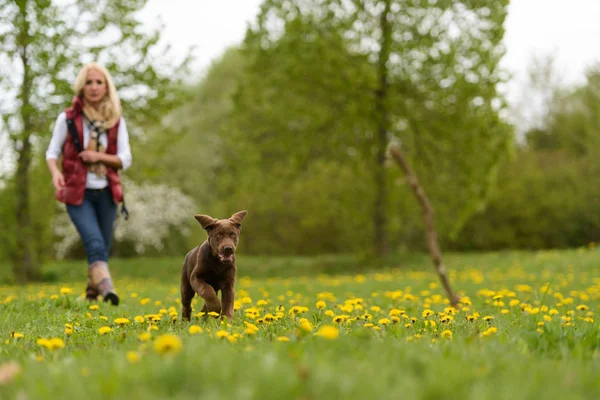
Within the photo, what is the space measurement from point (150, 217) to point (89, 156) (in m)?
28.9

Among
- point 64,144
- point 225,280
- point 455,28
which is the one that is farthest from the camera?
point 455,28

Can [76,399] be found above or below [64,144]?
below

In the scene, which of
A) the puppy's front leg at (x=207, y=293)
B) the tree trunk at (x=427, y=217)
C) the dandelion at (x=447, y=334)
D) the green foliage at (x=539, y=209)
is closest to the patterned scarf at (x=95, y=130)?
the puppy's front leg at (x=207, y=293)

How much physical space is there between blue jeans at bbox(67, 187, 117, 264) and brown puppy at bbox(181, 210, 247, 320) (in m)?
2.20

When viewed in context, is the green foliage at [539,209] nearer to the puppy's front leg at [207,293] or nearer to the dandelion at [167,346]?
the puppy's front leg at [207,293]

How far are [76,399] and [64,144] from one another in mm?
5609

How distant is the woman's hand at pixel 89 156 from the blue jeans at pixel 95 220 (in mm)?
432

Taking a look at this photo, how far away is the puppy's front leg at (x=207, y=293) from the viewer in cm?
475

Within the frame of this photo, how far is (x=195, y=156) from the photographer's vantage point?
36.0 metres

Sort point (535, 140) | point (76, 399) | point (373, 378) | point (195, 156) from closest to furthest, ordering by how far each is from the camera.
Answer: point (76, 399), point (373, 378), point (195, 156), point (535, 140)

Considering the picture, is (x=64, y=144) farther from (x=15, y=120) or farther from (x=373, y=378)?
(x=15, y=120)

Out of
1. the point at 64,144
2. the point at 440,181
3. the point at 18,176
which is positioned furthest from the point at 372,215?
the point at 64,144

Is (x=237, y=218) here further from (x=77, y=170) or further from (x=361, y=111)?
(x=361, y=111)

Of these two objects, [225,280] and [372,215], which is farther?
[372,215]
